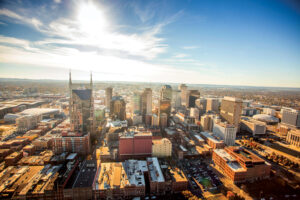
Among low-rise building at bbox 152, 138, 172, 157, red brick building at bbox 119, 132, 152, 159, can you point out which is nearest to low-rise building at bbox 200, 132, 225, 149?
low-rise building at bbox 152, 138, 172, 157

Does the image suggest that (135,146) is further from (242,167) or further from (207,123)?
(207,123)

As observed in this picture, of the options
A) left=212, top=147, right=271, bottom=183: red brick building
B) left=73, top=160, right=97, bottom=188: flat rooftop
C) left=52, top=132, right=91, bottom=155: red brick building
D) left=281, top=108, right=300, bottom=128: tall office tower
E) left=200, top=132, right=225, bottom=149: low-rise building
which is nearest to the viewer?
left=73, top=160, right=97, bottom=188: flat rooftop

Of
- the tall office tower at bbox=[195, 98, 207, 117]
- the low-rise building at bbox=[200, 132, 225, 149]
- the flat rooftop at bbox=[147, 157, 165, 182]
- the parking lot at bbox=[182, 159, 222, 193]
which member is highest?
the tall office tower at bbox=[195, 98, 207, 117]

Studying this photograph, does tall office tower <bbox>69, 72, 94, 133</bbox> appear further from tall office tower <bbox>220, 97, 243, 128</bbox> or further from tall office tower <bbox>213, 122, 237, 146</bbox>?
tall office tower <bbox>220, 97, 243, 128</bbox>

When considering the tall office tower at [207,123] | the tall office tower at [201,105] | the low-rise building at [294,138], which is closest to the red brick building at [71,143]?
the tall office tower at [207,123]

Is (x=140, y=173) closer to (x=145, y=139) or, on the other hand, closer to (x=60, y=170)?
(x=145, y=139)

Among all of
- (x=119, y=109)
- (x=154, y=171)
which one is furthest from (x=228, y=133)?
(x=119, y=109)

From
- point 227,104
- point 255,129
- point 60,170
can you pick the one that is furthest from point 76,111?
point 255,129
